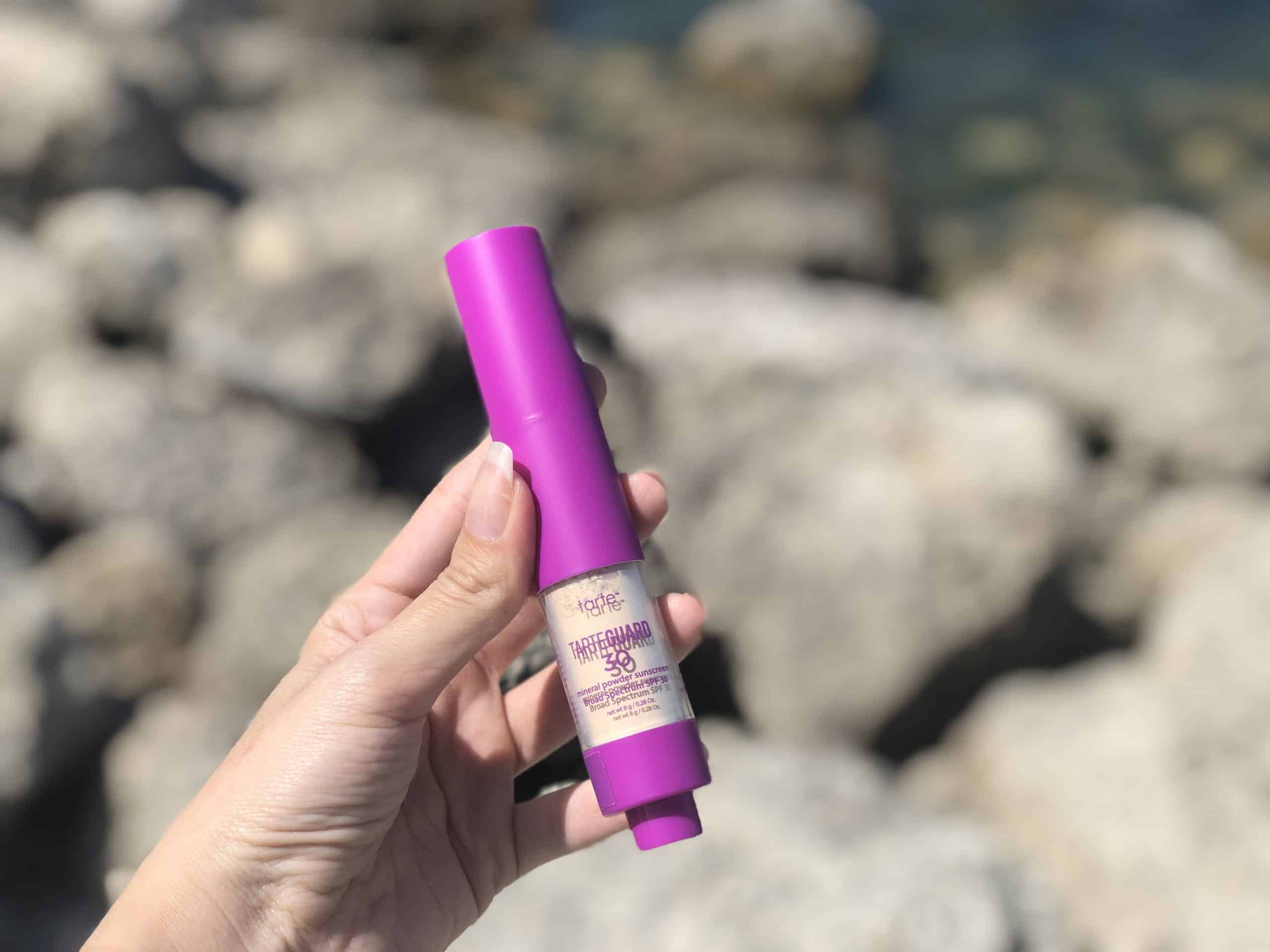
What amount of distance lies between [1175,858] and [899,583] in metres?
1.26

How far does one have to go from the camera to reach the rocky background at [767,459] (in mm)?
3240

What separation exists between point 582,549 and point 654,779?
377 millimetres

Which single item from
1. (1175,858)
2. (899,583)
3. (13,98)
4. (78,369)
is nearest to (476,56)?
(13,98)

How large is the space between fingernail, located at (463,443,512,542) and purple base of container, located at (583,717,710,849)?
0.39 meters

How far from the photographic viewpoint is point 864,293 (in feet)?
21.8

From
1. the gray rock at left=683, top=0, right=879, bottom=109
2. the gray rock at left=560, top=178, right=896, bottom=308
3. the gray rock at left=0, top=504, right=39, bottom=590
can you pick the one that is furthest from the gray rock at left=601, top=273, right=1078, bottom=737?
the gray rock at left=683, top=0, right=879, bottom=109

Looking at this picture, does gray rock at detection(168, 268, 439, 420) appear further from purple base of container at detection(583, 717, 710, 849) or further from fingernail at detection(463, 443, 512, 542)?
purple base of container at detection(583, 717, 710, 849)

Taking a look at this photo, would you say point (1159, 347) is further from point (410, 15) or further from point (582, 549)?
point (410, 15)

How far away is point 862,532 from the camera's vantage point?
13.1ft

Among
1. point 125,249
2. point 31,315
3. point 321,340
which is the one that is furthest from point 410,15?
point 321,340

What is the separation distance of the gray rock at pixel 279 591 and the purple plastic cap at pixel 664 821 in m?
2.15

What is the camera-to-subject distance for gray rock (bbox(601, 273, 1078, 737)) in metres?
3.97

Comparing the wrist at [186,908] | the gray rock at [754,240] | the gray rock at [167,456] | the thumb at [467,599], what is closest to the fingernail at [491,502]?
the thumb at [467,599]

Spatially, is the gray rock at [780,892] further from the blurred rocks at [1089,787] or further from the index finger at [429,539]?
the index finger at [429,539]
